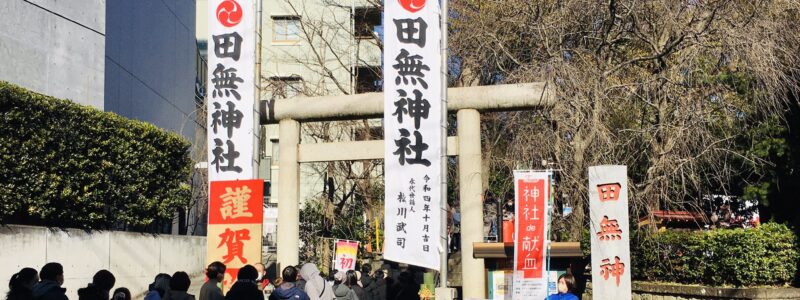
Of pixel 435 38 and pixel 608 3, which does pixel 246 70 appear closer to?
pixel 435 38

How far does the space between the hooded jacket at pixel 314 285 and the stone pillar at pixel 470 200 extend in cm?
449

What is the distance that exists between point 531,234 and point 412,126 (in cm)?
271

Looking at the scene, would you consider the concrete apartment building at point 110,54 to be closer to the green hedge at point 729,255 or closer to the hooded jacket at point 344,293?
the hooded jacket at point 344,293

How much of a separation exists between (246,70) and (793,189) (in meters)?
11.7

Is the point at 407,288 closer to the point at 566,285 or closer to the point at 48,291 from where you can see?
the point at 566,285

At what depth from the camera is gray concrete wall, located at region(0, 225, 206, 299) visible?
627 inches

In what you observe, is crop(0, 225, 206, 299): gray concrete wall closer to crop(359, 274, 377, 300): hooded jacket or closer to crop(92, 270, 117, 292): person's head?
crop(359, 274, 377, 300): hooded jacket

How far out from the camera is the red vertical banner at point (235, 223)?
12.8 meters

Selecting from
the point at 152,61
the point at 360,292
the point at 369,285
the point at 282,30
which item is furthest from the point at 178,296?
the point at 282,30

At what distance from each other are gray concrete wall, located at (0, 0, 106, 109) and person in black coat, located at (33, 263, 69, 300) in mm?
10735

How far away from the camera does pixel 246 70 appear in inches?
→ 570

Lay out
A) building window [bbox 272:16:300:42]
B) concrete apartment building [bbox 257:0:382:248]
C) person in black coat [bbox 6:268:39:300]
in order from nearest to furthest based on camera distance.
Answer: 1. person in black coat [bbox 6:268:39:300]
2. concrete apartment building [bbox 257:0:382:248]
3. building window [bbox 272:16:300:42]

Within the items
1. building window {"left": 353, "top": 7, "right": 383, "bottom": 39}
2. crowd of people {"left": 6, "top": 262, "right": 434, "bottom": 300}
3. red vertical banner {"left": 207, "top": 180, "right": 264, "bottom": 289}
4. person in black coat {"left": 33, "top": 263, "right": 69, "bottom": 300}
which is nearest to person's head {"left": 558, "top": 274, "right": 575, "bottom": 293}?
crowd of people {"left": 6, "top": 262, "right": 434, "bottom": 300}

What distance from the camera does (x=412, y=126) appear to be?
14.6 meters
